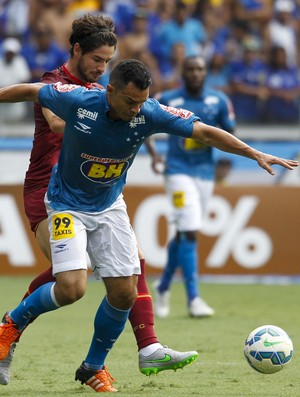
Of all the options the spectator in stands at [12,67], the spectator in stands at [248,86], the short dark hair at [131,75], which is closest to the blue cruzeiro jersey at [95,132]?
the short dark hair at [131,75]

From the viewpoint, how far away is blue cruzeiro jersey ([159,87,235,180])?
10.9 meters

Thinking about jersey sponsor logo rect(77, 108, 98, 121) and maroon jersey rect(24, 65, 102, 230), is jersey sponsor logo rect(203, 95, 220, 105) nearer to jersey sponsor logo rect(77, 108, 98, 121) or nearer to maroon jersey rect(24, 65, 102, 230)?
maroon jersey rect(24, 65, 102, 230)

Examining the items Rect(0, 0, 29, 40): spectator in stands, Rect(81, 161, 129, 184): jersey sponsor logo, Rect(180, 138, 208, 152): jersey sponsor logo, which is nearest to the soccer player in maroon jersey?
Rect(81, 161, 129, 184): jersey sponsor logo

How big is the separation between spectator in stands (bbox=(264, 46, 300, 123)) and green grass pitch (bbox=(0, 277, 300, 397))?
346 cm

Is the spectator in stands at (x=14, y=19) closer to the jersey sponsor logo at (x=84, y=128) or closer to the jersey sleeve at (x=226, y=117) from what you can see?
the jersey sleeve at (x=226, y=117)

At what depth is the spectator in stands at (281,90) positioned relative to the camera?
15.6 m

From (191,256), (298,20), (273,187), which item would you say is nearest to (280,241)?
(273,187)

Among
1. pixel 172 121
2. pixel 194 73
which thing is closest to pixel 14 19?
pixel 194 73

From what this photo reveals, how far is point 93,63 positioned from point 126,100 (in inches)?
34.6

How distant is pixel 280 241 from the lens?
44.9 feet

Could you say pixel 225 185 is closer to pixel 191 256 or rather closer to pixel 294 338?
pixel 191 256

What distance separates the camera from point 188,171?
11.0m

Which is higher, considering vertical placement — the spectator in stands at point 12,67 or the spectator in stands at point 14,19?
the spectator in stands at point 14,19

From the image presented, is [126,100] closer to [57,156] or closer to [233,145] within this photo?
[233,145]
